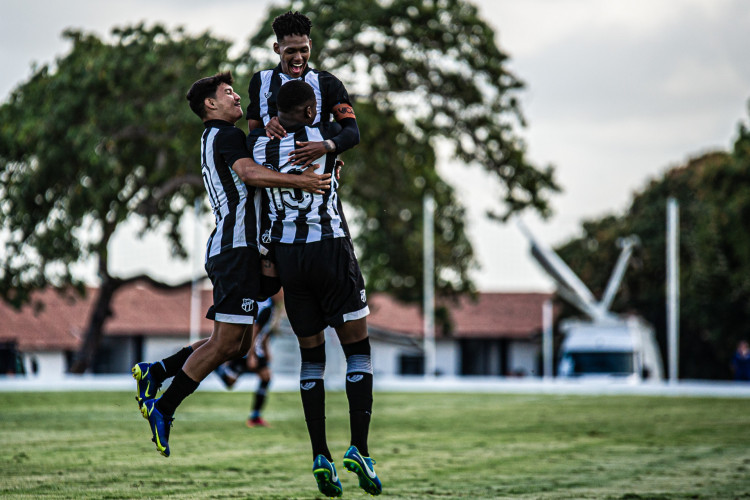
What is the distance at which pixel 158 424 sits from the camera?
6688 mm

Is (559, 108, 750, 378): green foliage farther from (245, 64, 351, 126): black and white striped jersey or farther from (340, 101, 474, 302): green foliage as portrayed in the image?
(245, 64, 351, 126): black and white striped jersey

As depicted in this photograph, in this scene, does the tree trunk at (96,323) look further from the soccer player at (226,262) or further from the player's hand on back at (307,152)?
the player's hand on back at (307,152)

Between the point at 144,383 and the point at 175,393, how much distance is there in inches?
9.3

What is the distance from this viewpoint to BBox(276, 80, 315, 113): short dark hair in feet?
21.3

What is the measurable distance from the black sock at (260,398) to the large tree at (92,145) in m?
13.8

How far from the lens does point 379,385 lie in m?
36.3

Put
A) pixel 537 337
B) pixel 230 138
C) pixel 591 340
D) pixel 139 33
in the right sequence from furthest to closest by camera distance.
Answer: pixel 537 337 → pixel 591 340 → pixel 139 33 → pixel 230 138

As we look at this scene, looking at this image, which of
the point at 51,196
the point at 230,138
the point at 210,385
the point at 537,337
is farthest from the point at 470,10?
the point at 537,337

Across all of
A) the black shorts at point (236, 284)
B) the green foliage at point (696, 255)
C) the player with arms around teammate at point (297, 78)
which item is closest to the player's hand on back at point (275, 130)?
the player with arms around teammate at point (297, 78)

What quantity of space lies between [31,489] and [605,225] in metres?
57.8

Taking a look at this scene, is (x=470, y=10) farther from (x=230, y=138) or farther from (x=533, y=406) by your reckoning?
(x=230, y=138)

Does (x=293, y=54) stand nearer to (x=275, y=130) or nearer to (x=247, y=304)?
(x=275, y=130)

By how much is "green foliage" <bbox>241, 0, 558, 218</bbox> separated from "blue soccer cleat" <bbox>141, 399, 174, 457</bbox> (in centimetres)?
2089

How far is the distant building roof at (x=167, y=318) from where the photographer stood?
5888 cm
